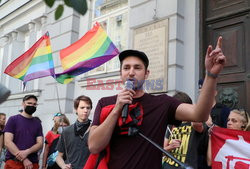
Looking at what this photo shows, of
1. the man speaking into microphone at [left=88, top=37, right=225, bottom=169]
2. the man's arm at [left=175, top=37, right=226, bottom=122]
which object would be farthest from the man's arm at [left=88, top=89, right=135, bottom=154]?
the man's arm at [left=175, top=37, right=226, bottom=122]

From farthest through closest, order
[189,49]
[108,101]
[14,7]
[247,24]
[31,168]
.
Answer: [14,7] → [189,49] → [247,24] → [31,168] → [108,101]

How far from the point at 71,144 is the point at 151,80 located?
2582 mm

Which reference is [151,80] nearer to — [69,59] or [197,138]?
[69,59]

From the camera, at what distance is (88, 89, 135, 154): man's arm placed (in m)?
1.86

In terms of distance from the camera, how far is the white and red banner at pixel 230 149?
3.08 meters

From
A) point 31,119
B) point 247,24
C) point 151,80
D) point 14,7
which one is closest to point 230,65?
point 247,24

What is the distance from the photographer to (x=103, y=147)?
6.26 feet

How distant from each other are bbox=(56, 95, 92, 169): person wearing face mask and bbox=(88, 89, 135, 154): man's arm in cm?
171

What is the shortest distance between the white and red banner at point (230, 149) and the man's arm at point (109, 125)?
176 centimetres

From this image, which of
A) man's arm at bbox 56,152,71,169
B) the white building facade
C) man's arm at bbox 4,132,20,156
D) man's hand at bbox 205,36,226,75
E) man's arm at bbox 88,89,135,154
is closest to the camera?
man's hand at bbox 205,36,226,75

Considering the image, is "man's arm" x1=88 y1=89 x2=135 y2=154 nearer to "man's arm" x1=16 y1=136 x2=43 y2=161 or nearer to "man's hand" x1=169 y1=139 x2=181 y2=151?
"man's hand" x1=169 y1=139 x2=181 y2=151

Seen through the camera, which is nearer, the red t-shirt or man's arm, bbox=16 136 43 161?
the red t-shirt

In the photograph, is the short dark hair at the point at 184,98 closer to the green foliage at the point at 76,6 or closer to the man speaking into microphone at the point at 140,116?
the man speaking into microphone at the point at 140,116

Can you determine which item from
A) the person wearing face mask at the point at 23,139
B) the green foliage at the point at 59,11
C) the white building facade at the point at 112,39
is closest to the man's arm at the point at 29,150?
the person wearing face mask at the point at 23,139
